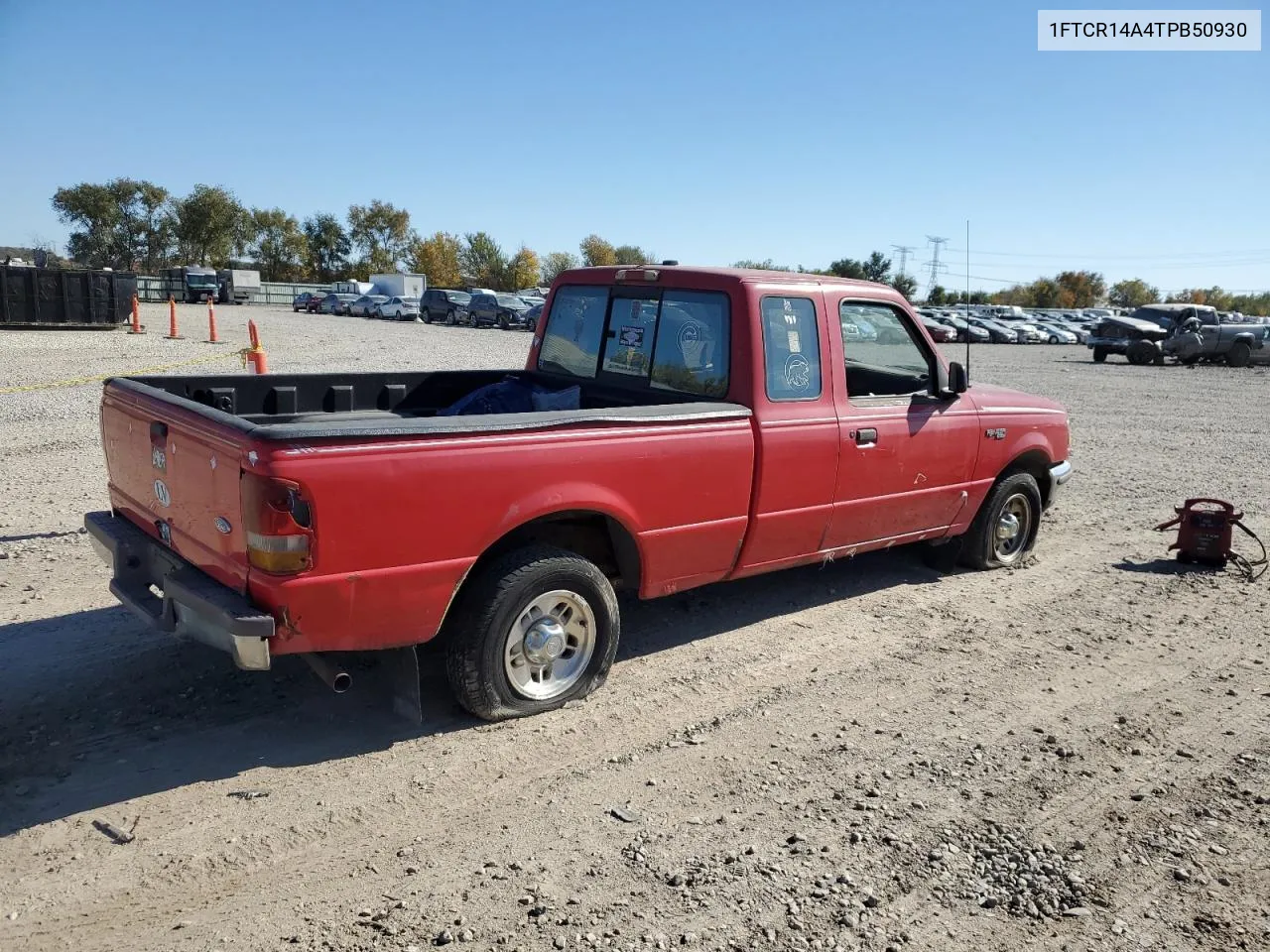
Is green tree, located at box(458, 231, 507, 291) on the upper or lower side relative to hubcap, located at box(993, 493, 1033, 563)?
upper

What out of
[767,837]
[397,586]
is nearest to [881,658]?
[767,837]

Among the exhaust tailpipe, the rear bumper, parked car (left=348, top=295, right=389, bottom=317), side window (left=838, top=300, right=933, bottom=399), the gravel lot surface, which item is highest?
parked car (left=348, top=295, right=389, bottom=317)

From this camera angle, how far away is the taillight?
11.3ft

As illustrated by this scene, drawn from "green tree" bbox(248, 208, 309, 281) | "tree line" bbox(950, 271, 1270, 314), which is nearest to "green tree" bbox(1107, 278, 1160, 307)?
"tree line" bbox(950, 271, 1270, 314)

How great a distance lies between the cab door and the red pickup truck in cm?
2

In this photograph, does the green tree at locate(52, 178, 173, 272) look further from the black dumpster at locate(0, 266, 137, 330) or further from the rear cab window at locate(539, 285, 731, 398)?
the rear cab window at locate(539, 285, 731, 398)

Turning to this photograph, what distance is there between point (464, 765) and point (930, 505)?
344 centimetres

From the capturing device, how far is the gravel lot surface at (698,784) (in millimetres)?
3059

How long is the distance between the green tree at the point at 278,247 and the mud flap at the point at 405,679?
9767 cm

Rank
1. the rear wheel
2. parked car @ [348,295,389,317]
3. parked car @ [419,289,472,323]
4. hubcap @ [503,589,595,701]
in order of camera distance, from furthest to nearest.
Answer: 1. parked car @ [348,295,389,317]
2. parked car @ [419,289,472,323]
3. the rear wheel
4. hubcap @ [503,589,595,701]

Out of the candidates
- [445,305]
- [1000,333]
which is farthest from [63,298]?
[1000,333]

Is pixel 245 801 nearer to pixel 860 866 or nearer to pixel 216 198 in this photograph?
pixel 860 866

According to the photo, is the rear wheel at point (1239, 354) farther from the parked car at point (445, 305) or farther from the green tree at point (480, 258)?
the green tree at point (480, 258)

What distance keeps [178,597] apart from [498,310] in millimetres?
40054
